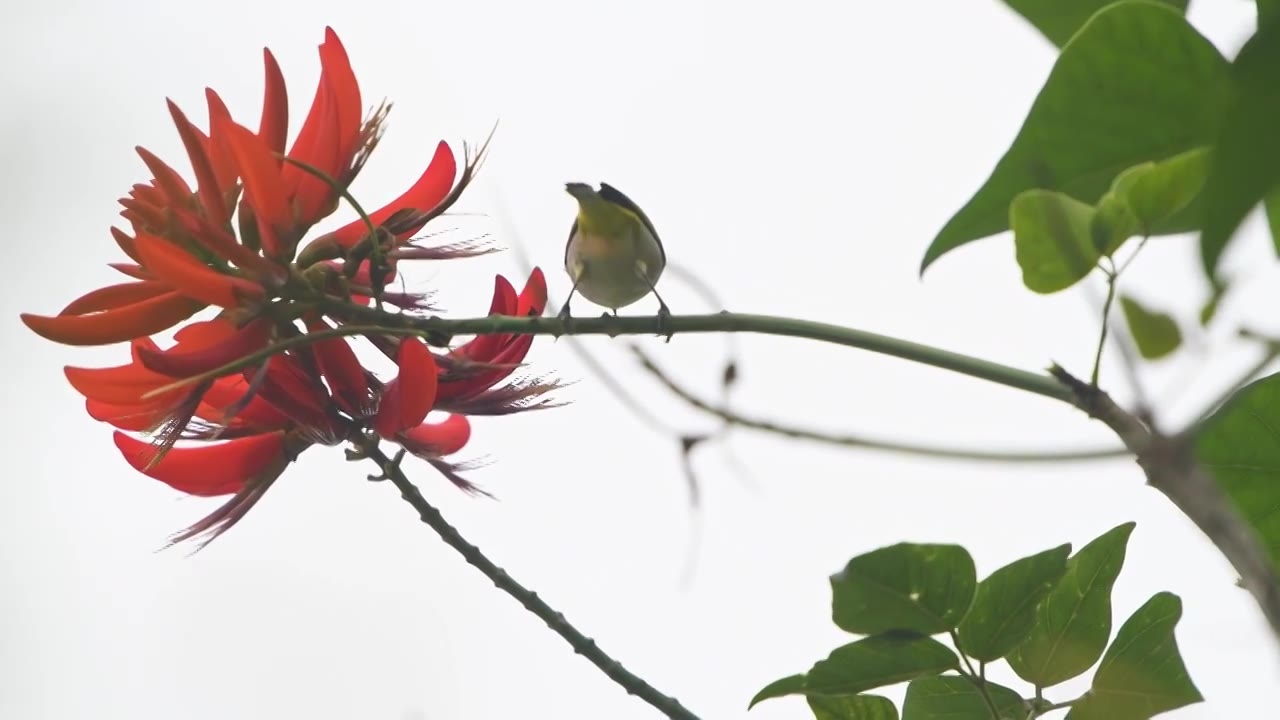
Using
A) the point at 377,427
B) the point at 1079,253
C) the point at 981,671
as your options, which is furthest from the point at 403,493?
the point at 1079,253

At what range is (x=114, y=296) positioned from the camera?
3.33ft

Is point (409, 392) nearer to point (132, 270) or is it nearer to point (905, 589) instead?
point (132, 270)

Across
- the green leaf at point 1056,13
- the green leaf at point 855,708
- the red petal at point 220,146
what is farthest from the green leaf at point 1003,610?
the red petal at point 220,146

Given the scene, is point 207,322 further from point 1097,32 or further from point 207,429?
point 1097,32

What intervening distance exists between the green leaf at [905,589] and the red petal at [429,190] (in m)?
0.52

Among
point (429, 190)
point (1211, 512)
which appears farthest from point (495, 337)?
point (1211, 512)

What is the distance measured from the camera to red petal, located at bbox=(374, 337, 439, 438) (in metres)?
0.96

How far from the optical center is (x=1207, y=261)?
0.31 meters

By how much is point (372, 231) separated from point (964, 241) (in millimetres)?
420

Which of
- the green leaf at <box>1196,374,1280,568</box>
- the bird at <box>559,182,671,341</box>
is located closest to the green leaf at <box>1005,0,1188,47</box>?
the green leaf at <box>1196,374,1280,568</box>

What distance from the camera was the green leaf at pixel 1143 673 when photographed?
2.51ft

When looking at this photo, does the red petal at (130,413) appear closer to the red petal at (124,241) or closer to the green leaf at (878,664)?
the red petal at (124,241)

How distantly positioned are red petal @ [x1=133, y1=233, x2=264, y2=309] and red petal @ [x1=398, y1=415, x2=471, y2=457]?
245 mm

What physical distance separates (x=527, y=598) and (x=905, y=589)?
284 mm
